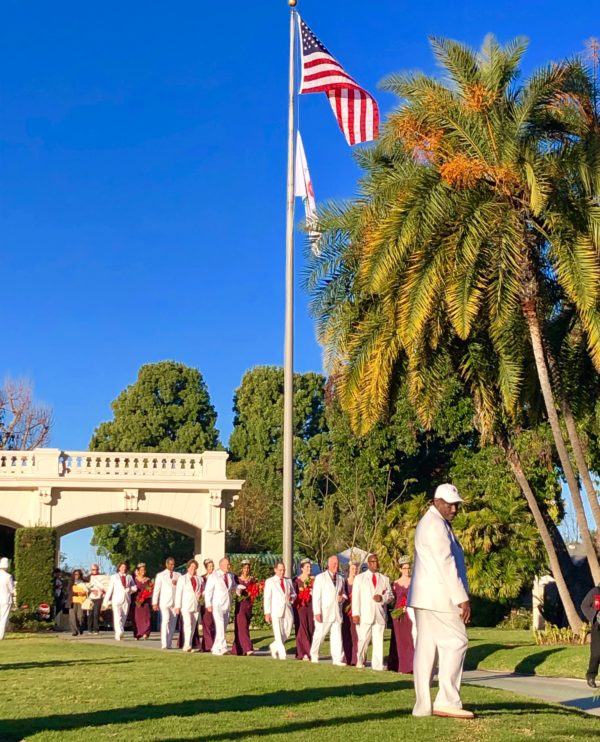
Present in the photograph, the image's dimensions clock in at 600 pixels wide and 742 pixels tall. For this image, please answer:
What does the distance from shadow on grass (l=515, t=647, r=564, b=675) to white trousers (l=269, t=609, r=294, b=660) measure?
414 cm

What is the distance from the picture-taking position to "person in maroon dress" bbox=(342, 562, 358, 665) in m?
19.5

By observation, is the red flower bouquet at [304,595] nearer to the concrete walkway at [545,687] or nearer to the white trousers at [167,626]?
the concrete walkway at [545,687]

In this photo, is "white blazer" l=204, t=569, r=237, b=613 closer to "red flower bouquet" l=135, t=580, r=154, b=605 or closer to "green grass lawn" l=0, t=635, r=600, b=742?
"green grass lawn" l=0, t=635, r=600, b=742

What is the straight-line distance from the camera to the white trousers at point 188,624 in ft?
73.7

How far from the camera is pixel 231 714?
9984 millimetres

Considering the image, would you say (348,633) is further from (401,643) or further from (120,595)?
(120,595)

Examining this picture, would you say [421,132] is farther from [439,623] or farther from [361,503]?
[361,503]

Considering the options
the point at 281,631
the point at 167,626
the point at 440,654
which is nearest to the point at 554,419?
the point at 281,631

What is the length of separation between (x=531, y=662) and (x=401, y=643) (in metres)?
2.72

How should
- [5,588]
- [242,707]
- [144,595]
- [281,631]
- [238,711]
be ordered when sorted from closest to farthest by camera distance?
[238,711]
[242,707]
[281,631]
[5,588]
[144,595]

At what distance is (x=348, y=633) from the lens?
64.7ft

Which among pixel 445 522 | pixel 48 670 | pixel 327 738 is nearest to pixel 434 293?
pixel 48 670

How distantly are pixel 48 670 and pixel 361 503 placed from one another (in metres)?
29.1

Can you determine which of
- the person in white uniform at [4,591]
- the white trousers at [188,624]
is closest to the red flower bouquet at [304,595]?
the white trousers at [188,624]
